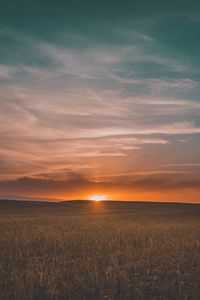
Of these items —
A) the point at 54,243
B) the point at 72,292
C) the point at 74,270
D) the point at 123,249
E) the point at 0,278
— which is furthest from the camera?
the point at 54,243

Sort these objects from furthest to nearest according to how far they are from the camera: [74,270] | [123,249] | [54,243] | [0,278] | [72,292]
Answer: [54,243]
[123,249]
[74,270]
[0,278]
[72,292]

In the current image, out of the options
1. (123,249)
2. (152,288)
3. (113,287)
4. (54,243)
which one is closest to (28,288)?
(113,287)

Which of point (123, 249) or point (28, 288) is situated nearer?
point (28, 288)

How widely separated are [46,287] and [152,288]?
8.78 feet

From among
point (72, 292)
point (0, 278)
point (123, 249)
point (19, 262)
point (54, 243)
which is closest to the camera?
point (72, 292)

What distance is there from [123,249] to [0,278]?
6.29 m

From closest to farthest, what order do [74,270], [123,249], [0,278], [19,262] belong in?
1. [0,278]
2. [74,270]
3. [19,262]
4. [123,249]

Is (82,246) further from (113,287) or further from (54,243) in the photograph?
(113,287)

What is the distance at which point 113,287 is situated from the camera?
809 centimetres

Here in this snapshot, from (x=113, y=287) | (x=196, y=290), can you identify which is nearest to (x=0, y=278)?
(x=113, y=287)

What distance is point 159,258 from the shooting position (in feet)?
Result: 37.6

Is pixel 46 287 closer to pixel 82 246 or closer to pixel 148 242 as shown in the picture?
pixel 82 246

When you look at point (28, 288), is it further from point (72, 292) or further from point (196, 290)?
point (196, 290)

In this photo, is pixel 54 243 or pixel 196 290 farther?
pixel 54 243
